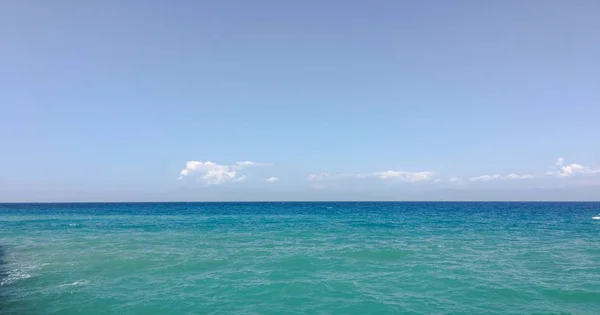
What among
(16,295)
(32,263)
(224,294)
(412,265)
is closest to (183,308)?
(224,294)

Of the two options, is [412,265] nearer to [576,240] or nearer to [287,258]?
[287,258]

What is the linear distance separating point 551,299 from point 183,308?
15.7m

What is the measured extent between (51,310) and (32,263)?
11394 millimetres

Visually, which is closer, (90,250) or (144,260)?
(144,260)

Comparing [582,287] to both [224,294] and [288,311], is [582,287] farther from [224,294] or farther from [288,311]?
[224,294]

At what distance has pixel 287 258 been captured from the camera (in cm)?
2402

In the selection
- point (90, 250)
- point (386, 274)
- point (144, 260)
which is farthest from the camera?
point (90, 250)

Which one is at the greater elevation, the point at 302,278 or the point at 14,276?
the point at 302,278

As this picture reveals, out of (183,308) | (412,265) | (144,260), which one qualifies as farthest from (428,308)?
(144,260)

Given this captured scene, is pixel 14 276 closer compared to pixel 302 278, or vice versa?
pixel 302 278

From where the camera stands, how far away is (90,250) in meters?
27.9

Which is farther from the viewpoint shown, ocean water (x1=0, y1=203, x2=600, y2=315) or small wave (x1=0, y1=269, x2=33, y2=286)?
small wave (x1=0, y1=269, x2=33, y2=286)

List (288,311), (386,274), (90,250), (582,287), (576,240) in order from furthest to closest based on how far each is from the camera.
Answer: (576,240)
(90,250)
(386,274)
(582,287)
(288,311)

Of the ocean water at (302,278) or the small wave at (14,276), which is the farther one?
the small wave at (14,276)
